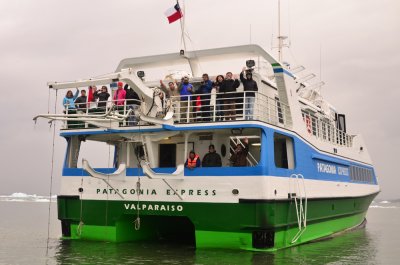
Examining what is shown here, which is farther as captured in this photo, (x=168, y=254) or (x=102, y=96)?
(x=102, y=96)

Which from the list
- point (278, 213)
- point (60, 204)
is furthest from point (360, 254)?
point (60, 204)

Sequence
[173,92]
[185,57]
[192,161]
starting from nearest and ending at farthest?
[192,161] < [173,92] < [185,57]

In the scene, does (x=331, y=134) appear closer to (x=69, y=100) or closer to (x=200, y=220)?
(x=200, y=220)

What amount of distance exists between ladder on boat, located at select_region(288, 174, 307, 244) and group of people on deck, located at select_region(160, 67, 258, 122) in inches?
86.0

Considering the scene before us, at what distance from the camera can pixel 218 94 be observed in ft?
42.5

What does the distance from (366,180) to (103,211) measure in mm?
13912

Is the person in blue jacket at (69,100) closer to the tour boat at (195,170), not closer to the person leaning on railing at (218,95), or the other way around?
the tour boat at (195,170)

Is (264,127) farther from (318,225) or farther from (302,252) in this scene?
(318,225)

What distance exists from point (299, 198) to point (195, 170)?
3.17m

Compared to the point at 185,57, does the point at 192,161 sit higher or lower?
lower

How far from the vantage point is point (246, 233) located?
38.9 ft

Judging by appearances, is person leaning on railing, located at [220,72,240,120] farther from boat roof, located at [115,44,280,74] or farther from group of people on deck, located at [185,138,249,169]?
boat roof, located at [115,44,280,74]

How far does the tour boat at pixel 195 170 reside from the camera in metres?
11.9

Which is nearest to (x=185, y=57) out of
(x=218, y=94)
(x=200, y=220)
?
(x=218, y=94)
